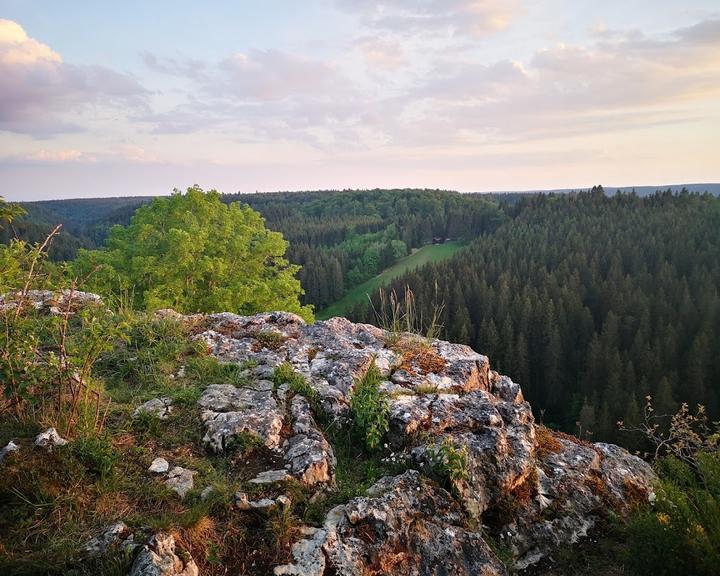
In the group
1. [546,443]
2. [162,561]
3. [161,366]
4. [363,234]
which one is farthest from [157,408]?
[363,234]

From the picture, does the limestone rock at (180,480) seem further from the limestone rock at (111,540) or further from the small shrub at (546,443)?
the small shrub at (546,443)

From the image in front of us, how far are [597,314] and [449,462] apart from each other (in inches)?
2805

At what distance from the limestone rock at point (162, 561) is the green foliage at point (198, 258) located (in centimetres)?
1320

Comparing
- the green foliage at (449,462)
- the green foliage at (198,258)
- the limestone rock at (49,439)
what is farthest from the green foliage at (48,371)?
the green foliage at (198,258)

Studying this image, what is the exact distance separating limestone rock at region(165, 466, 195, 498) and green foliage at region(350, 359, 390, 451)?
230 cm

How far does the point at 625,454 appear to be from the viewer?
757 cm

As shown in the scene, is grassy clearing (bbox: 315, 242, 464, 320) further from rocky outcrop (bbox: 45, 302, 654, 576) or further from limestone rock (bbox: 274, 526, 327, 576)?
limestone rock (bbox: 274, 526, 327, 576)

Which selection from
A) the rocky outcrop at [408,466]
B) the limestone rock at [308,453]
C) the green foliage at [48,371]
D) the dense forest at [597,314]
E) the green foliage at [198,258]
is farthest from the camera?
the dense forest at [597,314]

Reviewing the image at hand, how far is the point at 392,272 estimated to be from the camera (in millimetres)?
120688

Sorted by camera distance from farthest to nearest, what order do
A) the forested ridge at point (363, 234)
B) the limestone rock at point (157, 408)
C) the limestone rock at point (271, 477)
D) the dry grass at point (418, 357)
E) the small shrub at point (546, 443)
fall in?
the forested ridge at point (363, 234)
the dry grass at point (418, 357)
the small shrub at point (546, 443)
the limestone rock at point (157, 408)
the limestone rock at point (271, 477)

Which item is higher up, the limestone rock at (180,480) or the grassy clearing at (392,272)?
the limestone rock at (180,480)

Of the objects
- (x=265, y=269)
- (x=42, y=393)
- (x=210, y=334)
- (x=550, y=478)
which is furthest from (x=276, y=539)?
(x=265, y=269)

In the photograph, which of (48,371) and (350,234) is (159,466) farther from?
(350,234)

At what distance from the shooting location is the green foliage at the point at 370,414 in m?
6.19
